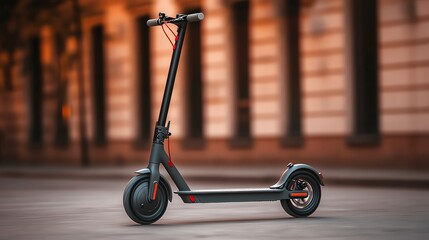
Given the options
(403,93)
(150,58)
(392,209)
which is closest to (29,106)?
(150,58)

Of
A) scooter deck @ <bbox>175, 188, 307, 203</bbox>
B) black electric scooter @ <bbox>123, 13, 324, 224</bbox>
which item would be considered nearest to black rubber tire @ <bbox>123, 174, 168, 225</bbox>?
black electric scooter @ <bbox>123, 13, 324, 224</bbox>

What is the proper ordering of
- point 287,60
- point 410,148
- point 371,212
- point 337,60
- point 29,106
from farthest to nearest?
point 29,106 < point 287,60 < point 337,60 < point 410,148 < point 371,212

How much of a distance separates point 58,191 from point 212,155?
26.8 feet

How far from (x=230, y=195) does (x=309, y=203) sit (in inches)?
37.6

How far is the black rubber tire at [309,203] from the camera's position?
11125 mm

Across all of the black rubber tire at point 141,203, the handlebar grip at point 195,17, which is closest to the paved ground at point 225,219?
the black rubber tire at point 141,203

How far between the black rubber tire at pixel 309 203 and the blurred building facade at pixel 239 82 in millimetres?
9283

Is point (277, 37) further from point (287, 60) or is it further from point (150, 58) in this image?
point (150, 58)

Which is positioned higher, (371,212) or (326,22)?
(326,22)

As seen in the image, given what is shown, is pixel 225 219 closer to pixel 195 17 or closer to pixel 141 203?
pixel 141 203

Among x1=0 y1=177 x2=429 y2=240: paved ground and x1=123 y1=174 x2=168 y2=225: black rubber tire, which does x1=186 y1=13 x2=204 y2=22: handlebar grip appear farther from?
x1=0 y1=177 x2=429 y2=240: paved ground

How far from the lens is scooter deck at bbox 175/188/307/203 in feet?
34.9

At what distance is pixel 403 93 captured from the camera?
67.8 feet

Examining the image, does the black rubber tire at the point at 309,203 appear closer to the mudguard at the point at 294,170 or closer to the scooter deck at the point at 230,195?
the mudguard at the point at 294,170
